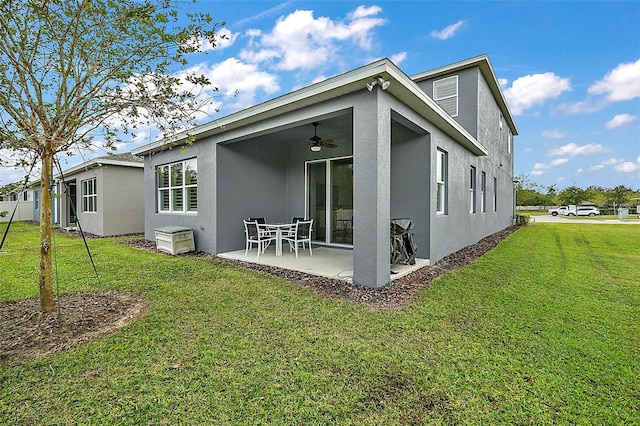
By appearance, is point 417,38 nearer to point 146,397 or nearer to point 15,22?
point 15,22

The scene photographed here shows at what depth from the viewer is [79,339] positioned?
9.60 feet

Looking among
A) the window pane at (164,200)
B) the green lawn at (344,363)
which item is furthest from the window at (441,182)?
the window pane at (164,200)

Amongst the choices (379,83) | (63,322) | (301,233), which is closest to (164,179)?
(301,233)

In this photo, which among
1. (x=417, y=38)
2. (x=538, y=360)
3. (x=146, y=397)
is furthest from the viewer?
(x=417, y=38)

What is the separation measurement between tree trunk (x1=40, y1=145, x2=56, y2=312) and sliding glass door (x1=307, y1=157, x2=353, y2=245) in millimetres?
5792

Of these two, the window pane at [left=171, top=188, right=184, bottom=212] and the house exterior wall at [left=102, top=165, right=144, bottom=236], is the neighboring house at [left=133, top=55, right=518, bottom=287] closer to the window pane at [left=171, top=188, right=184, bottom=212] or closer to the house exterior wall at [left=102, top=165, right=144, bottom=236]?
the window pane at [left=171, top=188, right=184, bottom=212]

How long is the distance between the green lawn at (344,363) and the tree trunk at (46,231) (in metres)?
1.12

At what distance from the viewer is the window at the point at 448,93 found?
33.3ft

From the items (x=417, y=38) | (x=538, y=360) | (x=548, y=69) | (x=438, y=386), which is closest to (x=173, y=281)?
(x=438, y=386)

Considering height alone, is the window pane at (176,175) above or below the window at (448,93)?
below

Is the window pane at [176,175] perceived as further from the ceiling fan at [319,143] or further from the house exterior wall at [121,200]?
the house exterior wall at [121,200]

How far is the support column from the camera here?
4.34m

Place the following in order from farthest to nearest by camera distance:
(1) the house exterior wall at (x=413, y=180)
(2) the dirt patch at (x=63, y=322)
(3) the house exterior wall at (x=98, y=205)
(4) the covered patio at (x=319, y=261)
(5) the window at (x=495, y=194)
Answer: (5) the window at (x=495, y=194)
(3) the house exterior wall at (x=98, y=205)
(1) the house exterior wall at (x=413, y=180)
(4) the covered patio at (x=319, y=261)
(2) the dirt patch at (x=63, y=322)

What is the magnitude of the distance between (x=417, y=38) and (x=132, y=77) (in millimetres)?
10934
